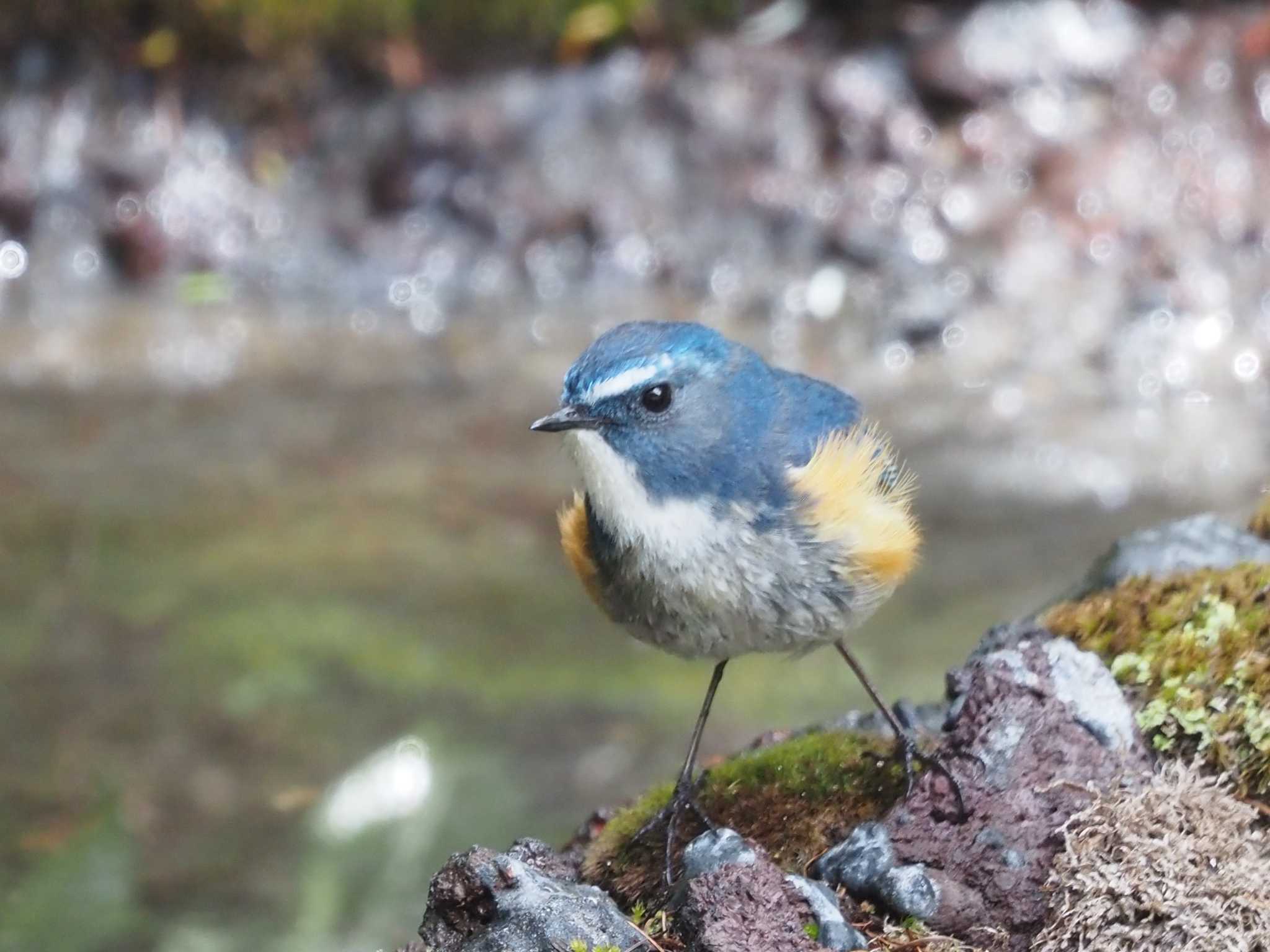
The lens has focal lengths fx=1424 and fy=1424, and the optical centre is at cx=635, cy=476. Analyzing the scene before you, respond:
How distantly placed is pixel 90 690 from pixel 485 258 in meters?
5.09

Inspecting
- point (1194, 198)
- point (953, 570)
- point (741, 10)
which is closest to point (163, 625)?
point (953, 570)

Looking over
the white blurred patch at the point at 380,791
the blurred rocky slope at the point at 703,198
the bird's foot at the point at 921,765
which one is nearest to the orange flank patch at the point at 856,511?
the bird's foot at the point at 921,765

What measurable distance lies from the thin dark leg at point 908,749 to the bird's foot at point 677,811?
0.55m

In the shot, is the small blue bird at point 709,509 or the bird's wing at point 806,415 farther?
the bird's wing at point 806,415

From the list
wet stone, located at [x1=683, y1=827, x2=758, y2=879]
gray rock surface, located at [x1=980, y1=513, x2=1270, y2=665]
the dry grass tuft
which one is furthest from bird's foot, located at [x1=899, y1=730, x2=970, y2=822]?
gray rock surface, located at [x1=980, y1=513, x2=1270, y2=665]

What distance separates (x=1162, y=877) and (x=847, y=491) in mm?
1221

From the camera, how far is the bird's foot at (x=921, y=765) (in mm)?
3410

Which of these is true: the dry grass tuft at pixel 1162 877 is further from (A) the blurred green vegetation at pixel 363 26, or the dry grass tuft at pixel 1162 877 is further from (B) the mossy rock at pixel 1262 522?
(A) the blurred green vegetation at pixel 363 26

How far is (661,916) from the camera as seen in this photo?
3193mm

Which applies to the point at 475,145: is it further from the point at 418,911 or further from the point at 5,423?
the point at 418,911

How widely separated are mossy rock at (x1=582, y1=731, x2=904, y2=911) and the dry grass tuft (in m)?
0.64

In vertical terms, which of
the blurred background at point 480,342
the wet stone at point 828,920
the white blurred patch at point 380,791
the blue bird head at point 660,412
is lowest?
the wet stone at point 828,920

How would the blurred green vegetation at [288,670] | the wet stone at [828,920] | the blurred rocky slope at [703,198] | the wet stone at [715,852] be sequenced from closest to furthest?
1. the wet stone at [828,920]
2. the wet stone at [715,852]
3. the blurred green vegetation at [288,670]
4. the blurred rocky slope at [703,198]

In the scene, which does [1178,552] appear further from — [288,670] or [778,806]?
[288,670]
